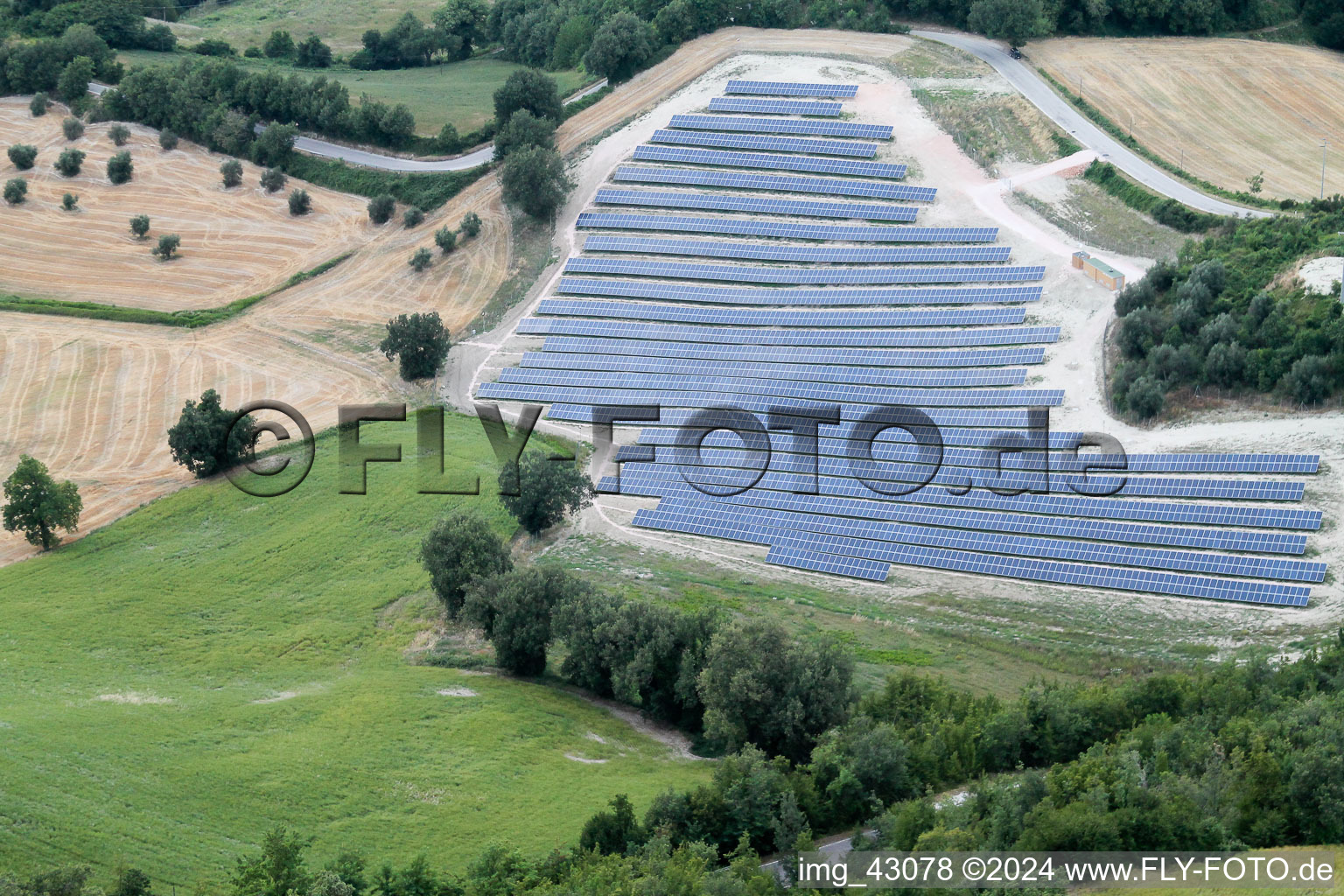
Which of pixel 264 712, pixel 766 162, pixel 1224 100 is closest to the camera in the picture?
pixel 264 712

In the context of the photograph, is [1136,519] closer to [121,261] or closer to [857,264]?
[857,264]

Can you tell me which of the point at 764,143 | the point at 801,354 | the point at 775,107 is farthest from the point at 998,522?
the point at 775,107

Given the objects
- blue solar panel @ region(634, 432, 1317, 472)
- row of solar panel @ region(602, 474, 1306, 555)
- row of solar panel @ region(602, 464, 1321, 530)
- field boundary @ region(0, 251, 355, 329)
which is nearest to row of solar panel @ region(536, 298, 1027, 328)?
blue solar panel @ region(634, 432, 1317, 472)

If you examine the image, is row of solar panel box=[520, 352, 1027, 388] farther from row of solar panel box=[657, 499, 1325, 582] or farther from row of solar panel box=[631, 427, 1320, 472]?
row of solar panel box=[657, 499, 1325, 582]

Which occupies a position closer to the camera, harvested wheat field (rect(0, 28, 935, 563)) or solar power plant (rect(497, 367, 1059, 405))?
solar power plant (rect(497, 367, 1059, 405))

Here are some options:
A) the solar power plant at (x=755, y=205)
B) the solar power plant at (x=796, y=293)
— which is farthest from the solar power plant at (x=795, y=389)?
the solar power plant at (x=755, y=205)

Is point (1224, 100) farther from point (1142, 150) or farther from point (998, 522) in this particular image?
point (998, 522)
